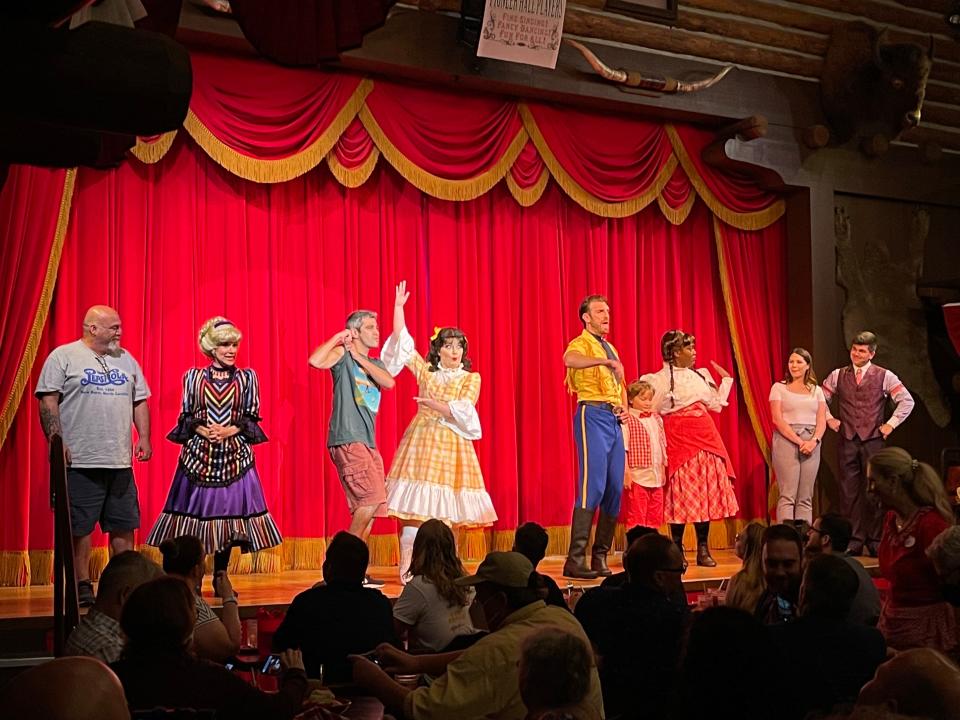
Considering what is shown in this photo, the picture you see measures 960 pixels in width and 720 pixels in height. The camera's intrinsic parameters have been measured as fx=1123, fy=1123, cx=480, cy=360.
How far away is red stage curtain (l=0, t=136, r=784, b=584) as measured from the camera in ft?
23.6

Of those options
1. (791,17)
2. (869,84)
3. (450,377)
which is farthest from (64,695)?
(869,84)

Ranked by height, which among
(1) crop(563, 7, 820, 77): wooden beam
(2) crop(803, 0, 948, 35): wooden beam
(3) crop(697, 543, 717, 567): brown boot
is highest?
(2) crop(803, 0, 948, 35): wooden beam

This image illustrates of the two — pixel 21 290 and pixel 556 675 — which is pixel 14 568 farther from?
pixel 556 675

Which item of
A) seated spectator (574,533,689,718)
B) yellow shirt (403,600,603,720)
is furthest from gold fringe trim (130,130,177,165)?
yellow shirt (403,600,603,720)

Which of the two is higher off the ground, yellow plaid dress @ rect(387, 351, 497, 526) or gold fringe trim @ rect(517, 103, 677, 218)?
gold fringe trim @ rect(517, 103, 677, 218)

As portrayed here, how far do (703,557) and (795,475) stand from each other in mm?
1028

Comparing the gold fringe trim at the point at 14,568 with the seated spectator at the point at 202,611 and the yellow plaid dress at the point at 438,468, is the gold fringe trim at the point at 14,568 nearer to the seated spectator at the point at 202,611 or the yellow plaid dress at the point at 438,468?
the yellow plaid dress at the point at 438,468

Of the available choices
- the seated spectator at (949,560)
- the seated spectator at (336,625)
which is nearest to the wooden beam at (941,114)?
the seated spectator at (949,560)

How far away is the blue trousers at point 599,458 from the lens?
22.9 ft

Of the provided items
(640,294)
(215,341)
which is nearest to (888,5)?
(640,294)

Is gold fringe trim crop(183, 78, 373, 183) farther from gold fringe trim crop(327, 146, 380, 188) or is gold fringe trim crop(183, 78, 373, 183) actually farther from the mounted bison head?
the mounted bison head

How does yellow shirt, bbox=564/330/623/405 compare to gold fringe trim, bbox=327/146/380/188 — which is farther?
gold fringe trim, bbox=327/146/380/188

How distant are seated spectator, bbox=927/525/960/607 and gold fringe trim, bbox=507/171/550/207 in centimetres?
505

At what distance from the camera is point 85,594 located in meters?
5.74
